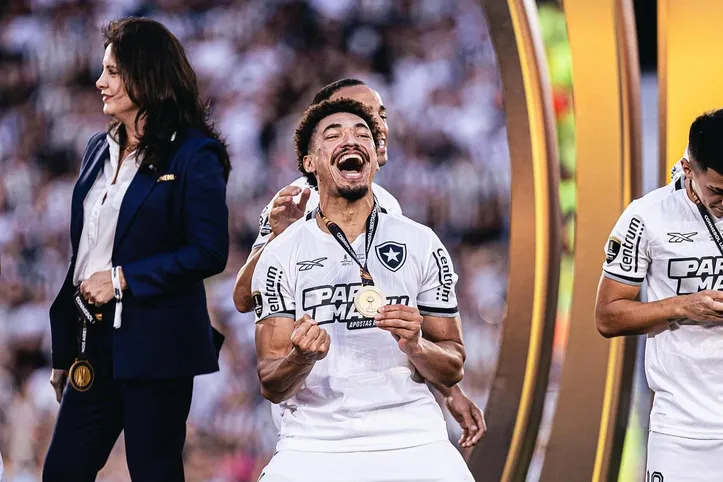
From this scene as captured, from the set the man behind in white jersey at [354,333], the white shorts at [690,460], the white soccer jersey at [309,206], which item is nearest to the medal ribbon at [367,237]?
the man behind in white jersey at [354,333]

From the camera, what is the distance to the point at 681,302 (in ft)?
7.79

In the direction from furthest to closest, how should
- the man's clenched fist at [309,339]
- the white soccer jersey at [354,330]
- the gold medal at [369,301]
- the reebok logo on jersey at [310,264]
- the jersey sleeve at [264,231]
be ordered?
the jersey sleeve at [264,231] < the reebok logo on jersey at [310,264] < the white soccer jersey at [354,330] < the gold medal at [369,301] < the man's clenched fist at [309,339]

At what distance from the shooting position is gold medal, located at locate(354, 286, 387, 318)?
2.23m

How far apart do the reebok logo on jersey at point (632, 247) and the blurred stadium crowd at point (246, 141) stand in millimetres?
1916

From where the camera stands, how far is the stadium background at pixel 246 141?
4.57m

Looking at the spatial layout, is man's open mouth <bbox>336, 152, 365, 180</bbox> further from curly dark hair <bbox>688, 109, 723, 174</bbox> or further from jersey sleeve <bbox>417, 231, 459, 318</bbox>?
curly dark hair <bbox>688, 109, 723, 174</bbox>

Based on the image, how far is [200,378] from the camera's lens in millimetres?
4699

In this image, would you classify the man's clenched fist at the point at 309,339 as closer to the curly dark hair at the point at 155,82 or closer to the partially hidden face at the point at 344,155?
the partially hidden face at the point at 344,155

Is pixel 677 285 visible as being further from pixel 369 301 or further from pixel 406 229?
pixel 369 301

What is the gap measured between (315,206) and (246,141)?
81.1 inches

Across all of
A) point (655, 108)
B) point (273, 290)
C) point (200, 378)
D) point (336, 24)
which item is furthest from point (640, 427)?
point (336, 24)

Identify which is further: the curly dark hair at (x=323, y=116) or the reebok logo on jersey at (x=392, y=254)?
the curly dark hair at (x=323, y=116)

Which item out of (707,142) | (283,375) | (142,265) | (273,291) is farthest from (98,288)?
(707,142)

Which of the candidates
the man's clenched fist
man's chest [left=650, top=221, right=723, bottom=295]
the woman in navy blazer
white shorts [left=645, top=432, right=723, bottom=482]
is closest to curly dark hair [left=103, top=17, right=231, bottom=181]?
the woman in navy blazer
